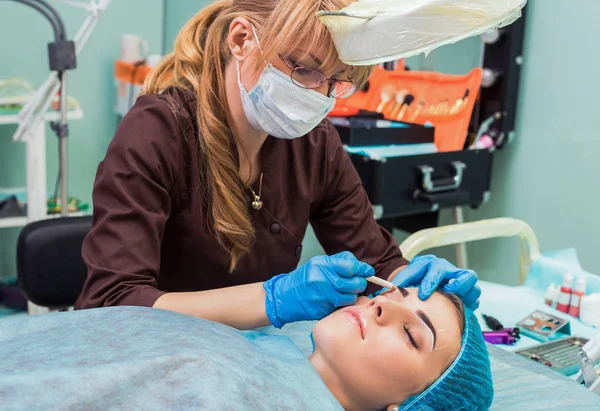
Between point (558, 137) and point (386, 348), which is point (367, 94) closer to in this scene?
point (558, 137)

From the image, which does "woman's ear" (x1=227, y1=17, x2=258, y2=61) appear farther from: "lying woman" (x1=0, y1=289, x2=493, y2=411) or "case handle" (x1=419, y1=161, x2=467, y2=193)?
"case handle" (x1=419, y1=161, x2=467, y2=193)

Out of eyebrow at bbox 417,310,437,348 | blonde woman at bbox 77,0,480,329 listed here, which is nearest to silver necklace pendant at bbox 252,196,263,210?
blonde woman at bbox 77,0,480,329

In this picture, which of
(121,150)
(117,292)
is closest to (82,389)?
(117,292)

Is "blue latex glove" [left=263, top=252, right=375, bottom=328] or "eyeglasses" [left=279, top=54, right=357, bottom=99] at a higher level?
"eyeglasses" [left=279, top=54, right=357, bottom=99]

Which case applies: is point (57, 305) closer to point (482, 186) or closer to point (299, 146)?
point (299, 146)

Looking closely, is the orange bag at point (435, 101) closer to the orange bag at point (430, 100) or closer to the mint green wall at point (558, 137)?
the orange bag at point (430, 100)

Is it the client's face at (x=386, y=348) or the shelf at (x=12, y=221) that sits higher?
the client's face at (x=386, y=348)

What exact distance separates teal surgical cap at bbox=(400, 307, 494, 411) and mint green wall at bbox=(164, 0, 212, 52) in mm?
2392

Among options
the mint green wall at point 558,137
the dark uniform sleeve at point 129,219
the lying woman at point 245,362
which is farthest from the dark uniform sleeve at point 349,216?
the mint green wall at point 558,137

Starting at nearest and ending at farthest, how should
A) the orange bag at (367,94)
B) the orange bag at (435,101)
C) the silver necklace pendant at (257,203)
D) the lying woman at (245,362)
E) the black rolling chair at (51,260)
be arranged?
the lying woman at (245,362)
the silver necklace pendant at (257,203)
the black rolling chair at (51,260)
the orange bag at (435,101)
the orange bag at (367,94)

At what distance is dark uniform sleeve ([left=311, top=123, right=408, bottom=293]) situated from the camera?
1.49 meters

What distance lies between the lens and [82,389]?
0.83 meters

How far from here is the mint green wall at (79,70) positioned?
2.89 metres

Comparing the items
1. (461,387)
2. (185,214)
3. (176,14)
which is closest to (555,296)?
(461,387)
